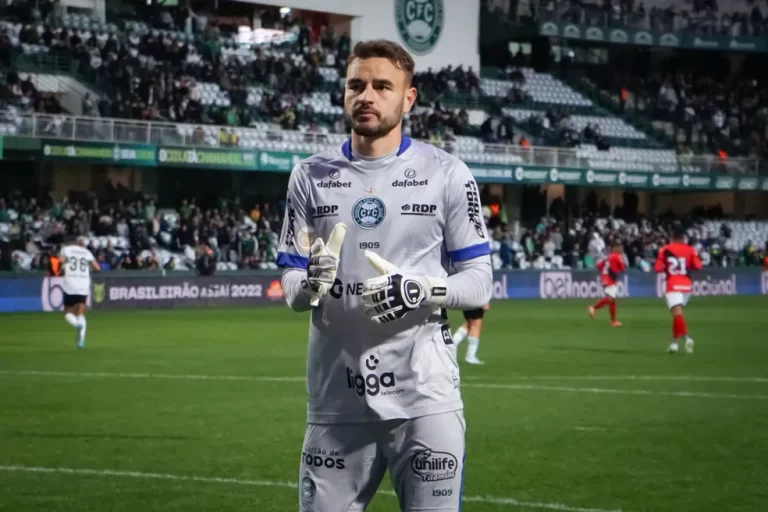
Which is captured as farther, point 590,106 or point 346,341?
point 590,106

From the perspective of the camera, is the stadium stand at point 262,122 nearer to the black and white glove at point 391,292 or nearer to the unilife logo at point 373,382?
the unilife logo at point 373,382

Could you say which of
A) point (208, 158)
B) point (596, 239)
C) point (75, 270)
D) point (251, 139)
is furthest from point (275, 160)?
point (75, 270)

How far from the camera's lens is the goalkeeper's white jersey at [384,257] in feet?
14.3

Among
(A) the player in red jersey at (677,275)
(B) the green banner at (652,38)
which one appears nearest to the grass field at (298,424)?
(A) the player in red jersey at (677,275)

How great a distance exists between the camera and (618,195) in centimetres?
5775

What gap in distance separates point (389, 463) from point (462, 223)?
35.5 inches

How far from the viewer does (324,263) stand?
13.8 ft

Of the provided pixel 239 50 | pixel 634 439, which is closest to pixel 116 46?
pixel 239 50

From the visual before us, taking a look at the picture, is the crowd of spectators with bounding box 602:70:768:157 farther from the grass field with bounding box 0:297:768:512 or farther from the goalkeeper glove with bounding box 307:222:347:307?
the goalkeeper glove with bounding box 307:222:347:307

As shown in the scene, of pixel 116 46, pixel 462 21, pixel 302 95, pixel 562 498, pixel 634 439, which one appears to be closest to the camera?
pixel 562 498

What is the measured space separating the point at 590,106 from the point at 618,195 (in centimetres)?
431

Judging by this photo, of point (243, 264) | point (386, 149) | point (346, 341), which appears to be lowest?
point (243, 264)

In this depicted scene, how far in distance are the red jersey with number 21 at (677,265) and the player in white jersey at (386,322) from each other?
1758cm

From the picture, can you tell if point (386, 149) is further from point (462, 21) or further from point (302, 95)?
point (462, 21)
